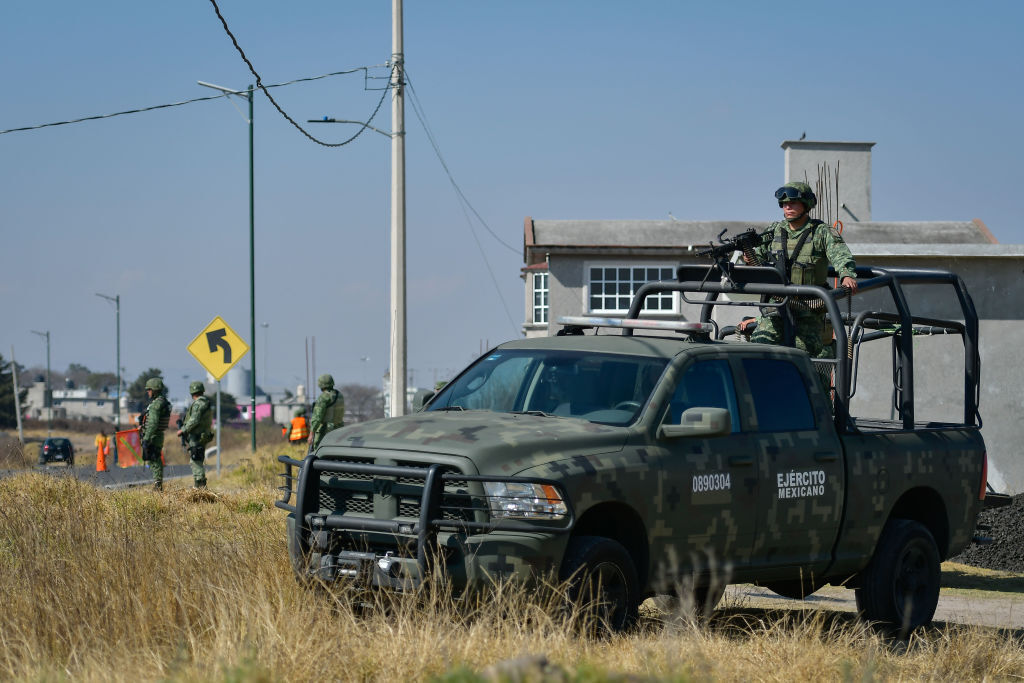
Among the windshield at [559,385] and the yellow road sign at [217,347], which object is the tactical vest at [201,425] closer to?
the yellow road sign at [217,347]

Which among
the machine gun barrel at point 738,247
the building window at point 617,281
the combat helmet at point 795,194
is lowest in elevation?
the machine gun barrel at point 738,247

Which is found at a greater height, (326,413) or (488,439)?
(488,439)

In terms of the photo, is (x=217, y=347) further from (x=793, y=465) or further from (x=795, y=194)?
(x=793, y=465)

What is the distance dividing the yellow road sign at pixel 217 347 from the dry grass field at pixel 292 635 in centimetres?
1431

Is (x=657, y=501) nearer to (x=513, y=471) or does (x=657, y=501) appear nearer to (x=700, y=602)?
(x=513, y=471)

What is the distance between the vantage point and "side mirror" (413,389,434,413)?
29.0 feet

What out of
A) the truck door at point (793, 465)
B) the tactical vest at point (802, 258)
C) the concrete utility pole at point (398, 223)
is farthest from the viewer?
the concrete utility pole at point (398, 223)

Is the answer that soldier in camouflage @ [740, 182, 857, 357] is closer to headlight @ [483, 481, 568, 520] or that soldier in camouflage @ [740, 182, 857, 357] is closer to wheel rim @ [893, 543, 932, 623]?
wheel rim @ [893, 543, 932, 623]

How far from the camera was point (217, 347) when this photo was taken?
22969mm

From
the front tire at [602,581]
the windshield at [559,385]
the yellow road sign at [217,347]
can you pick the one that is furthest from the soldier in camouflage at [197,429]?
the front tire at [602,581]

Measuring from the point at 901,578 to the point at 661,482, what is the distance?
2.73m

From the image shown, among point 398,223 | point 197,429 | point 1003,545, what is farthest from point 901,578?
point 197,429

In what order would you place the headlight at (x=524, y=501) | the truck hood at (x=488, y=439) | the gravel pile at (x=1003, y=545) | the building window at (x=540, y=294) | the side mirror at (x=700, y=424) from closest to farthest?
the headlight at (x=524, y=501)
the truck hood at (x=488, y=439)
the side mirror at (x=700, y=424)
the gravel pile at (x=1003, y=545)
the building window at (x=540, y=294)

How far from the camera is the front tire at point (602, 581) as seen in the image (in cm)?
685
